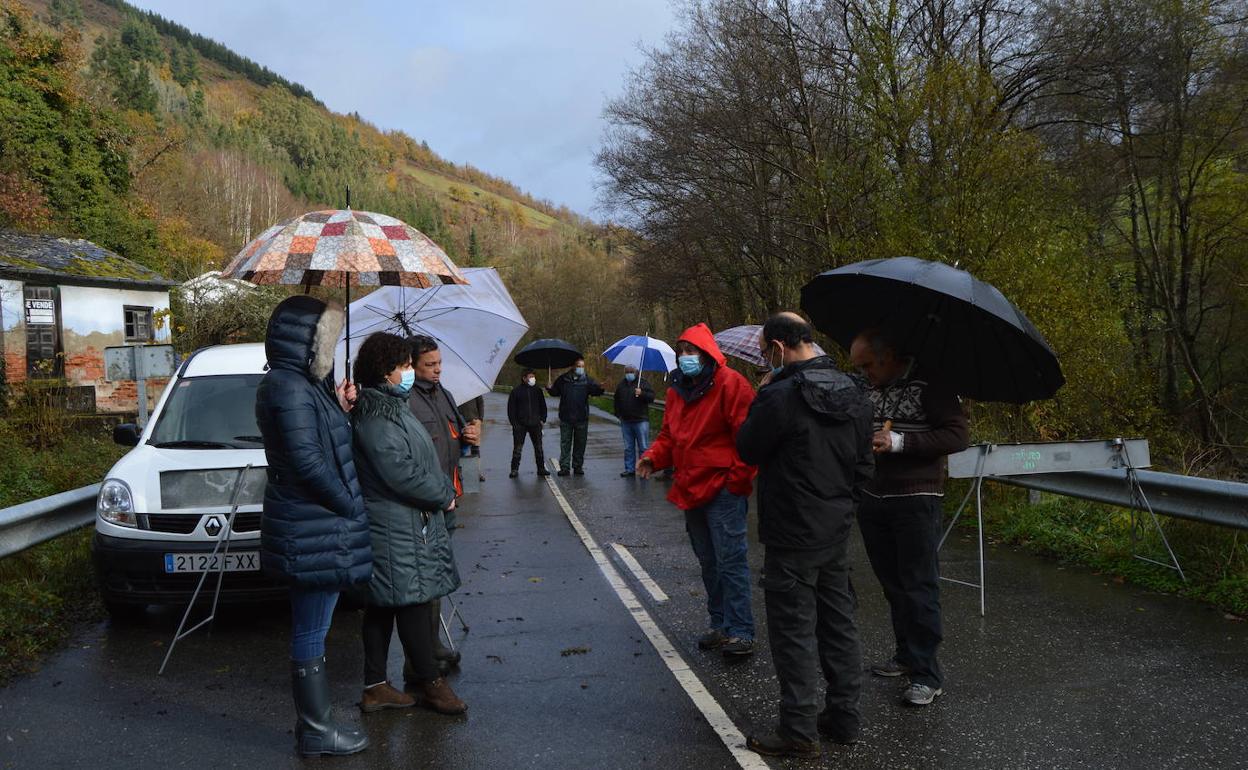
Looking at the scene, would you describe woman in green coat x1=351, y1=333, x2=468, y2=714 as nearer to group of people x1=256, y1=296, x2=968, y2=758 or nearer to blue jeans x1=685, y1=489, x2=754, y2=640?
group of people x1=256, y1=296, x2=968, y2=758

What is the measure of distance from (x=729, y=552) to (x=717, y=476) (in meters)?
0.45

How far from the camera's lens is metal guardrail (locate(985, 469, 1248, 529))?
21.5ft

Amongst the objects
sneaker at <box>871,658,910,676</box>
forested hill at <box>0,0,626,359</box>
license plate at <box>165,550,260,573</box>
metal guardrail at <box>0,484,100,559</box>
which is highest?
forested hill at <box>0,0,626,359</box>

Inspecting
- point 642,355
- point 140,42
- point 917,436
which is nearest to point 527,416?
point 642,355

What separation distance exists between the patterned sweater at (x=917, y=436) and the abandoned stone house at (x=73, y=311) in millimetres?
25219

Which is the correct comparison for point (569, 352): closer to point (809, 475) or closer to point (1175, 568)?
point (1175, 568)

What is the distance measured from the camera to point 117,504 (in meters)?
6.34

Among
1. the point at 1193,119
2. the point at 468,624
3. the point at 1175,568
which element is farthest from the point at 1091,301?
the point at 1193,119

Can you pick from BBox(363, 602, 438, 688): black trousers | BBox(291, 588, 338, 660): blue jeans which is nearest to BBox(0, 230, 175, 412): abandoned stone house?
BBox(363, 602, 438, 688): black trousers

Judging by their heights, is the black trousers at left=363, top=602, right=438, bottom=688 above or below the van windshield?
below

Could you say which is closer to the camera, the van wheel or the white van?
the white van

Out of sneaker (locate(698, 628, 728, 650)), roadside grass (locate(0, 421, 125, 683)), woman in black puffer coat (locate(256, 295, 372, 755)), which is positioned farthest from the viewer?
roadside grass (locate(0, 421, 125, 683))

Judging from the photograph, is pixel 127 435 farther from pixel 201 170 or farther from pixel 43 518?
pixel 201 170

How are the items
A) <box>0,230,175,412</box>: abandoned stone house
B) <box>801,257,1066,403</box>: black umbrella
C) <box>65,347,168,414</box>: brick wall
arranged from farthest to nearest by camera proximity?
1. <box>65,347,168,414</box>: brick wall
2. <box>0,230,175,412</box>: abandoned stone house
3. <box>801,257,1066,403</box>: black umbrella
